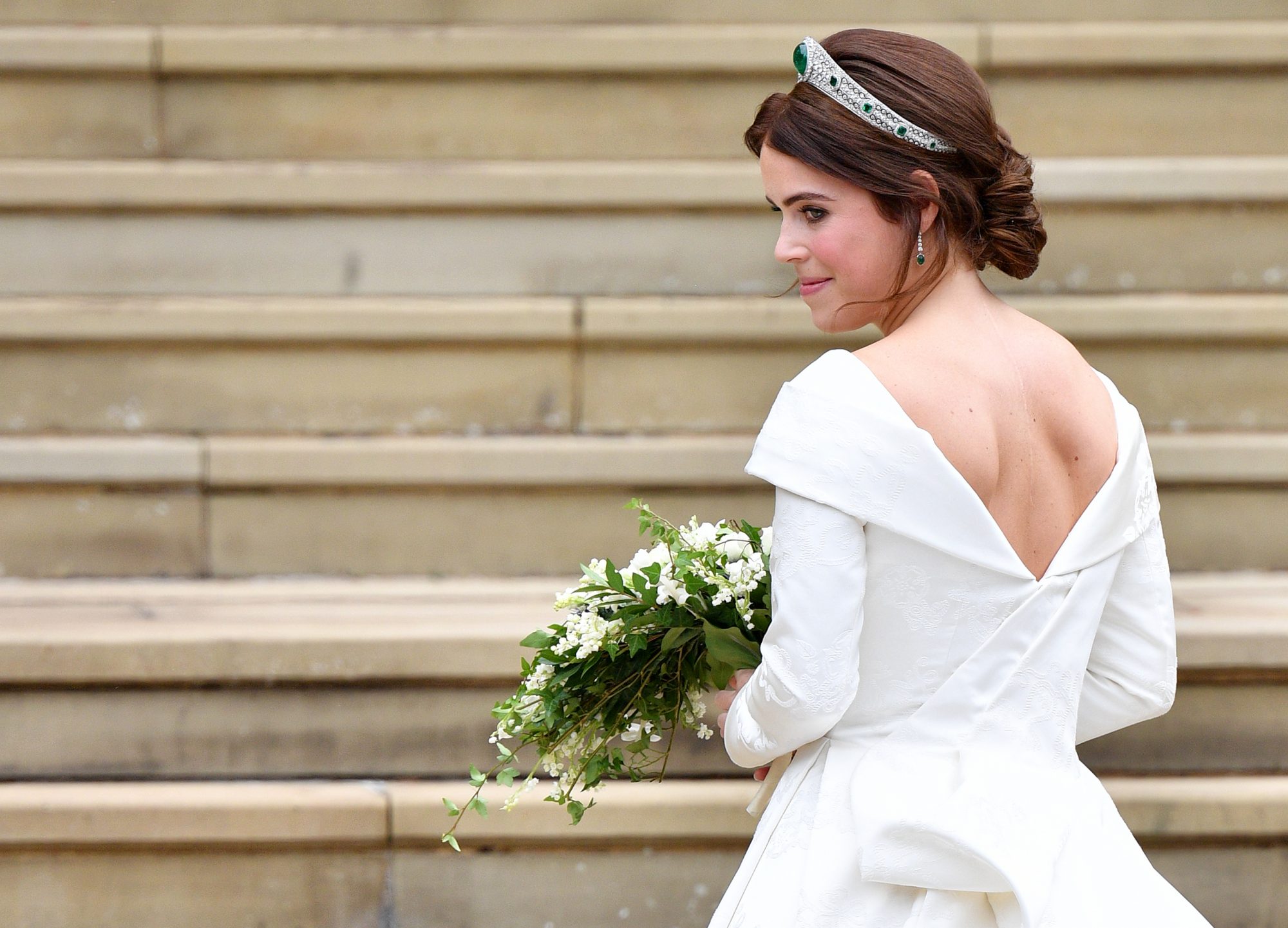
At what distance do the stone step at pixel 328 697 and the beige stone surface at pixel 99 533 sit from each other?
329mm

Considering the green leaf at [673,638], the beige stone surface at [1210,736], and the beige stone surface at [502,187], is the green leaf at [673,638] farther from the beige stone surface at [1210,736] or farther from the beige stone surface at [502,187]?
the beige stone surface at [502,187]

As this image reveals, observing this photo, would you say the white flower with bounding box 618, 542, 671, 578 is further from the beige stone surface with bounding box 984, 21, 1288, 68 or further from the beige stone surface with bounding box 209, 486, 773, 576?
the beige stone surface with bounding box 984, 21, 1288, 68

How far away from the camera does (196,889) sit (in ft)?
10.1

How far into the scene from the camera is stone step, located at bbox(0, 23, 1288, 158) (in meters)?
3.70

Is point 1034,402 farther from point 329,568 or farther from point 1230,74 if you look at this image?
point 1230,74

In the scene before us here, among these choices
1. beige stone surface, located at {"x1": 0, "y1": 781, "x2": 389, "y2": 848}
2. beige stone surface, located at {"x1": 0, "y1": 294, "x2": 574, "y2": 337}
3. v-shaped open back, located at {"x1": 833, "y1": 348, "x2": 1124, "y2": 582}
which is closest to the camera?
v-shaped open back, located at {"x1": 833, "y1": 348, "x2": 1124, "y2": 582}

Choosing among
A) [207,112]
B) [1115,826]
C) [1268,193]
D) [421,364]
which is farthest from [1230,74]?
[207,112]

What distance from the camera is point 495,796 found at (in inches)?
119

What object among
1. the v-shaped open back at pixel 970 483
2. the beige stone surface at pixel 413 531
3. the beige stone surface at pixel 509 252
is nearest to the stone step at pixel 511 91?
the beige stone surface at pixel 509 252

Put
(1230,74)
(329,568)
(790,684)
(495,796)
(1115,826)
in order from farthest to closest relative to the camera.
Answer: (1230,74) < (329,568) < (495,796) < (1115,826) < (790,684)

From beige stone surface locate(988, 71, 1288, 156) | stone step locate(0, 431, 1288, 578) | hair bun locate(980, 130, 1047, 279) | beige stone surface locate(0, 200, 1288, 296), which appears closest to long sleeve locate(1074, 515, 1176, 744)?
hair bun locate(980, 130, 1047, 279)

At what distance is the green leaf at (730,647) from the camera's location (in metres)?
1.85

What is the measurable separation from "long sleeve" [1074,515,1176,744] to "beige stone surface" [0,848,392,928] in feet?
6.18

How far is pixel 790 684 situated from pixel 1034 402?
480 mm
